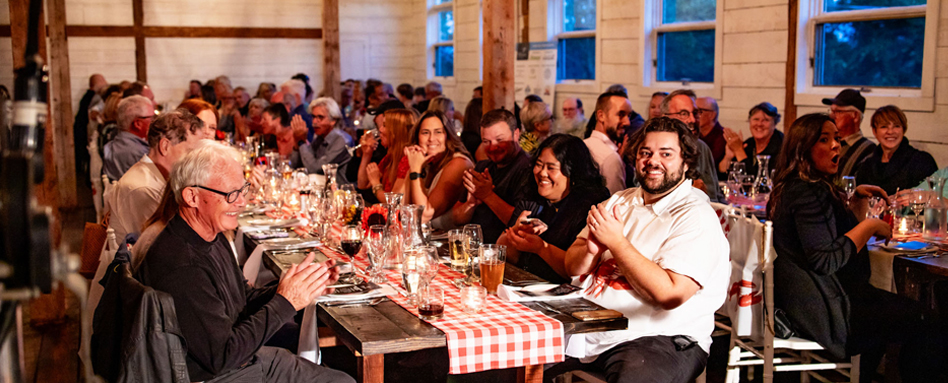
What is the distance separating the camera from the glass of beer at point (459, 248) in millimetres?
2866

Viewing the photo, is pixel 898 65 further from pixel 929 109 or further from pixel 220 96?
pixel 220 96

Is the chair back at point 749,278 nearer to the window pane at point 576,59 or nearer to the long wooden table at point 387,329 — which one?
the long wooden table at point 387,329

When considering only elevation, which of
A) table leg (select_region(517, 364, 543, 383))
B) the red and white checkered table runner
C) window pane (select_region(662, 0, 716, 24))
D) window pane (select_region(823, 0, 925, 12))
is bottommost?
table leg (select_region(517, 364, 543, 383))

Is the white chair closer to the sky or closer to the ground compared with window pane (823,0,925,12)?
closer to the ground

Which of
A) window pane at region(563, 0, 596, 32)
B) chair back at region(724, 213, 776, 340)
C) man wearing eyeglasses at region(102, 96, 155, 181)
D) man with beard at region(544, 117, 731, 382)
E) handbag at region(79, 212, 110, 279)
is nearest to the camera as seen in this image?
man with beard at region(544, 117, 731, 382)

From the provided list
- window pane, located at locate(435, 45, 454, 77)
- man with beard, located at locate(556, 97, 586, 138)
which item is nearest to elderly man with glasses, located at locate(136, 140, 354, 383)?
man with beard, located at locate(556, 97, 586, 138)

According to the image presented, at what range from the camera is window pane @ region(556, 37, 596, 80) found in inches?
355

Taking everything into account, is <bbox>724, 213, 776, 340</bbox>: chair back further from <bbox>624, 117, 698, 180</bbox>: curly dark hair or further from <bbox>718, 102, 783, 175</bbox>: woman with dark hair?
<bbox>718, 102, 783, 175</bbox>: woman with dark hair

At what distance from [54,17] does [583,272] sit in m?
8.54

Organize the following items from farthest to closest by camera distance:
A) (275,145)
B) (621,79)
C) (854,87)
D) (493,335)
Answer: (621,79), (275,145), (854,87), (493,335)

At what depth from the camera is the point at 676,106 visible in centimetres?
542

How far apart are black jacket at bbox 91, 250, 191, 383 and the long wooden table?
17.7 inches

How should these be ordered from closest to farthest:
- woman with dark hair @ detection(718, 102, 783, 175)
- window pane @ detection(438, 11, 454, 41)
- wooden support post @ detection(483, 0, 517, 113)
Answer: woman with dark hair @ detection(718, 102, 783, 175)
wooden support post @ detection(483, 0, 517, 113)
window pane @ detection(438, 11, 454, 41)

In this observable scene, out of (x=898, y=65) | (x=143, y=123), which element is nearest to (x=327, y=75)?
(x=143, y=123)
